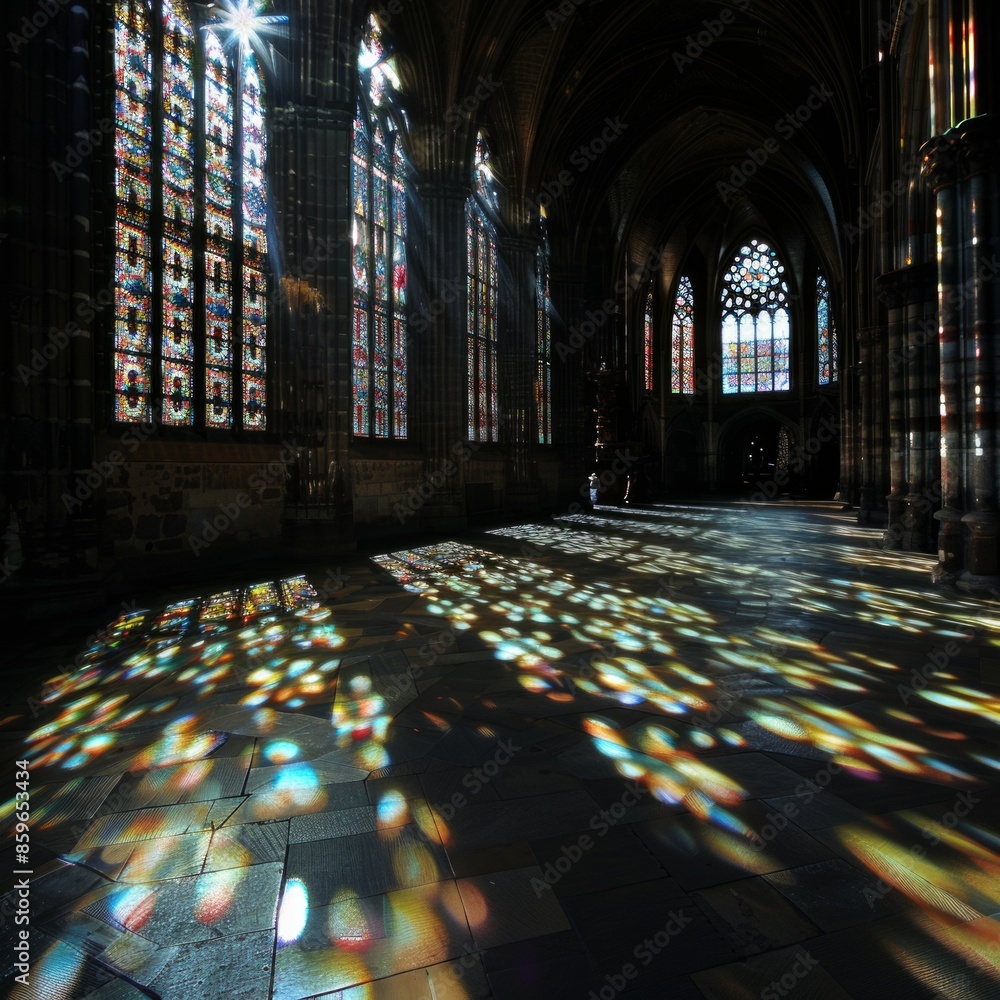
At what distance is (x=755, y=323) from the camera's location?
134ft

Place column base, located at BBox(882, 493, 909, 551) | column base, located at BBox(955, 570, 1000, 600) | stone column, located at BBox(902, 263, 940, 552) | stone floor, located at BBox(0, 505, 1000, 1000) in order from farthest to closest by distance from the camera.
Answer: column base, located at BBox(882, 493, 909, 551), stone column, located at BBox(902, 263, 940, 552), column base, located at BBox(955, 570, 1000, 600), stone floor, located at BBox(0, 505, 1000, 1000)

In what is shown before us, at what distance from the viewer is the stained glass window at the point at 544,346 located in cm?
2389

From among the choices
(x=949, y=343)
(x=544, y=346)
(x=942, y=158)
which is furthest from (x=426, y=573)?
(x=544, y=346)

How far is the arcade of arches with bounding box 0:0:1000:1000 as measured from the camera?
2.01m

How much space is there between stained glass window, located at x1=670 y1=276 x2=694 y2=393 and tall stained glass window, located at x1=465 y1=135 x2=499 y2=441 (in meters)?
23.7

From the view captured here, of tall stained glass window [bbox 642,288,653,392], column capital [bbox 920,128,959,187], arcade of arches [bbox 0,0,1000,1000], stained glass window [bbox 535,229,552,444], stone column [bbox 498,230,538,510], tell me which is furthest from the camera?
tall stained glass window [bbox 642,288,653,392]

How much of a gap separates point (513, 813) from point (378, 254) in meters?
13.9

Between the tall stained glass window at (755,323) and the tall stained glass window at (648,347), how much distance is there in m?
4.68

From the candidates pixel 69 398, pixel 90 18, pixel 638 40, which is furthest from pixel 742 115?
pixel 69 398

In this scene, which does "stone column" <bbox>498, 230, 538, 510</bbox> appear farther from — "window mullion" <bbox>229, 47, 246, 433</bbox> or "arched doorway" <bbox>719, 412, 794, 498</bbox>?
"arched doorway" <bbox>719, 412, 794, 498</bbox>

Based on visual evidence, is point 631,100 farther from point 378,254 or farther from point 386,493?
point 386,493

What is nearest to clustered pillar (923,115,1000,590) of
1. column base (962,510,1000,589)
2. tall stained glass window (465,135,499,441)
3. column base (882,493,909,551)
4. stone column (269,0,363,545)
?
column base (962,510,1000,589)

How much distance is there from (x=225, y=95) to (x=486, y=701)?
11.0 metres

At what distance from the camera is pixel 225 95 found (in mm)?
10719
